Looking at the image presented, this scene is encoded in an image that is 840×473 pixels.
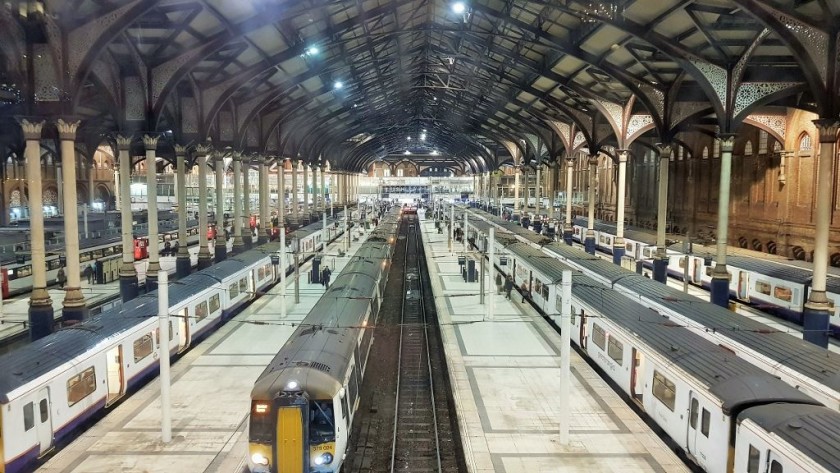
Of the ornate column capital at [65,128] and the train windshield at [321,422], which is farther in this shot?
the ornate column capital at [65,128]

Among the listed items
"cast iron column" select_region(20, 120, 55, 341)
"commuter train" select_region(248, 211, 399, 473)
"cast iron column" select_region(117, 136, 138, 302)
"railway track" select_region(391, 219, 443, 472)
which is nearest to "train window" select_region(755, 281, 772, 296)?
"railway track" select_region(391, 219, 443, 472)

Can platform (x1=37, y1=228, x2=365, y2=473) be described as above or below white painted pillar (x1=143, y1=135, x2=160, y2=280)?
below

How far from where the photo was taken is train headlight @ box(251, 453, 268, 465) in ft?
31.1

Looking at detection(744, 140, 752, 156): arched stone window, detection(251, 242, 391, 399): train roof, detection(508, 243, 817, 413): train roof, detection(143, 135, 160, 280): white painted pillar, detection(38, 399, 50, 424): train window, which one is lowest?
detection(38, 399, 50, 424): train window

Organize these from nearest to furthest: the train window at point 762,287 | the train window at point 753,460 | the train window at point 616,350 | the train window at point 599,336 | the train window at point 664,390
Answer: the train window at point 753,460 → the train window at point 664,390 → the train window at point 616,350 → the train window at point 599,336 → the train window at point 762,287

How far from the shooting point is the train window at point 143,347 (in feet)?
48.9

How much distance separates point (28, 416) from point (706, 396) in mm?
12364

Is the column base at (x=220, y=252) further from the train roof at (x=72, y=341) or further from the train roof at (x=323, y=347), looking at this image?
the train roof at (x=323, y=347)

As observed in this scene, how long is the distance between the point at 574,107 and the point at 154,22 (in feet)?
86.5

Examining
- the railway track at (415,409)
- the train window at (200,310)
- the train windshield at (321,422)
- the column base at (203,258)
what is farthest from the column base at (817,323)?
the column base at (203,258)

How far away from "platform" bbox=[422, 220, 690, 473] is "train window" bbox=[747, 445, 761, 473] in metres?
2.49

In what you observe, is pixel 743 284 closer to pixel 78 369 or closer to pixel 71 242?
pixel 78 369

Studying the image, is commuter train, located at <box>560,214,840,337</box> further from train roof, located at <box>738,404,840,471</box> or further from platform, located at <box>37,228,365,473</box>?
platform, located at <box>37,228,365,473</box>

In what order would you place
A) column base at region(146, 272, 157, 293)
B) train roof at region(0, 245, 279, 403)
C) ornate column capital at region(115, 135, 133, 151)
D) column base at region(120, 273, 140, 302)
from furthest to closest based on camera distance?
column base at region(146, 272, 157, 293) < column base at region(120, 273, 140, 302) < ornate column capital at region(115, 135, 133, 151) < train roof at region(0, 245, 279, 403)
